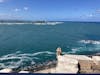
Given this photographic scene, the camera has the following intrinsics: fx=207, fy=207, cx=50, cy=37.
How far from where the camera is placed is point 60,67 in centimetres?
1170

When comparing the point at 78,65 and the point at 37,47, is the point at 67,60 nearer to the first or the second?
the point at 78,65

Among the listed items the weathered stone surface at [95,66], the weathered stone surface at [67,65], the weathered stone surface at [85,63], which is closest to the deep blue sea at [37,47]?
the weathered stone surface at [85,63]

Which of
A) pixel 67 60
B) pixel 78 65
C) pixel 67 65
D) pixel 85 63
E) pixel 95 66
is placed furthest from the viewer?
pixel 85 63

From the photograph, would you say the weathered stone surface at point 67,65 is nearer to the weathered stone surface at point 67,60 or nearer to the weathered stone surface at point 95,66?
the weathered stone surface at point 67,60

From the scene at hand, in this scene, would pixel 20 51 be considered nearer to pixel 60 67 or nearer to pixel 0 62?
pixel 0 62

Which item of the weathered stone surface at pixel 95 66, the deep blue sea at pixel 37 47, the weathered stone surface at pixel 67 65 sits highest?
the weathered stone surface at pixel 67 65

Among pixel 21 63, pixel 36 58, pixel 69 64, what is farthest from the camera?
pixel 36 58

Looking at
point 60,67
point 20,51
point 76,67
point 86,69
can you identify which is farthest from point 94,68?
point 20,51

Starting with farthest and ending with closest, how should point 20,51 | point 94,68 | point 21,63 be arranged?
point 20,51, point 21,63, point 94,68

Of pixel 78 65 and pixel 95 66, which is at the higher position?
pixel 78 65

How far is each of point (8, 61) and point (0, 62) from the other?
1106 mm

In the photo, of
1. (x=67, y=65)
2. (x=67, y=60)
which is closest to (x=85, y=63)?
(x=67, y=60)

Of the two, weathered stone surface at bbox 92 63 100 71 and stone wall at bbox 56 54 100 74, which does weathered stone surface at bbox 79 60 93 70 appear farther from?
weathered stone surface at bbox 92 63 100 71

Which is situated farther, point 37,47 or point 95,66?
point 37,47
